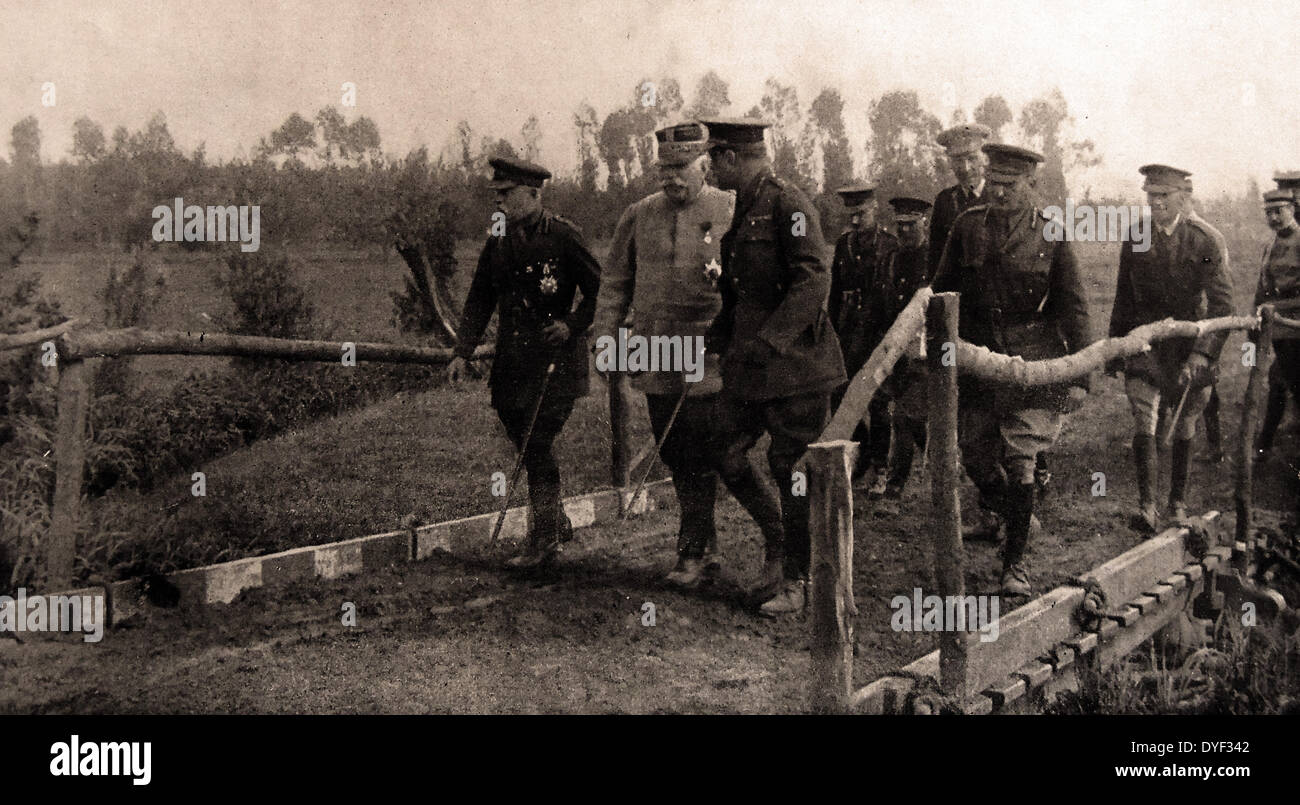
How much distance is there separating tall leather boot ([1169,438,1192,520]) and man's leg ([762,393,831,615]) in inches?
108

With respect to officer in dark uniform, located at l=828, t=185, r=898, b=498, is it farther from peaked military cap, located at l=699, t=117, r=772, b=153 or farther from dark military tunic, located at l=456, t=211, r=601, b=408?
peaked military cap, located at l=699, t=117, r=772, b=153

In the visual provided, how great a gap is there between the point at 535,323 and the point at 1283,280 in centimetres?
490

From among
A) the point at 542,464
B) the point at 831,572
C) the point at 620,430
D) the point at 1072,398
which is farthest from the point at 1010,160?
the point at 831,572

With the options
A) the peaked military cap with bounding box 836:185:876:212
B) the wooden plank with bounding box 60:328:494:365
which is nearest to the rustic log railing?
the peaked military cap with bounding box 836:185:876:212

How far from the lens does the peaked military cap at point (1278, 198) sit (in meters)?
6.86

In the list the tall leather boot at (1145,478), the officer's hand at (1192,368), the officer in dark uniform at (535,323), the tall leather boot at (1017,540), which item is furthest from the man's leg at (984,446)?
the officer in dark uniform at (535,323)

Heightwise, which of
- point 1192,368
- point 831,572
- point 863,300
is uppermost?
point 863,300

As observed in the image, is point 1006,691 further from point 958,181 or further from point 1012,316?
point 958,181

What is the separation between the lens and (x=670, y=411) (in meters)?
5.28

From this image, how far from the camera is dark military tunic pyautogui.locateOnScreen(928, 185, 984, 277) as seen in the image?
6.22 metres

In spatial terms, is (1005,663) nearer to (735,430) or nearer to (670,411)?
(735,430)

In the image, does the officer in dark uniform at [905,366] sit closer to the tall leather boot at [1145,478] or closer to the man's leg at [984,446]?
the tall leather boot at [1145,478]

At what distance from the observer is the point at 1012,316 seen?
5473 millimetres

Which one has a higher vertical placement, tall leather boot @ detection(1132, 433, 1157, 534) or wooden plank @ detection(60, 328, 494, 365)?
wooden plank @ detection(60, 328, 494, 365)
